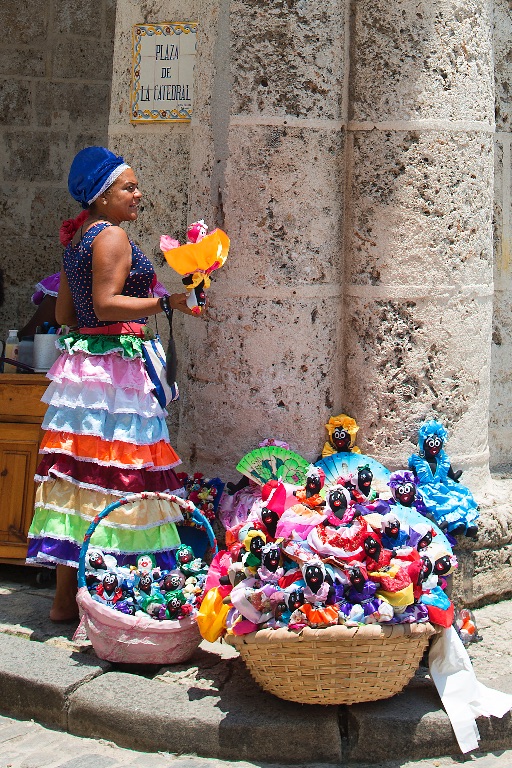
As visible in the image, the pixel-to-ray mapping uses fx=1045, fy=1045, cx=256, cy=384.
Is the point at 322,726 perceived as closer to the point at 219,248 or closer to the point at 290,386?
the point at 290,386

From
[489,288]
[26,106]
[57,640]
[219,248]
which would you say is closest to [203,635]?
[57,640]

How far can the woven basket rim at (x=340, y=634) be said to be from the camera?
3.23 m

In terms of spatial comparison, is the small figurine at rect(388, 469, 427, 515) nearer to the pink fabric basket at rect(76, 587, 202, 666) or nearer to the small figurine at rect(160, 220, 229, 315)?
the pink fabric basket at rect(76, 587, 202, 666)

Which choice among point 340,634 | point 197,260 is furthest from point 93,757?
point 197,260

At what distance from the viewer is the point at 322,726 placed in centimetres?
337

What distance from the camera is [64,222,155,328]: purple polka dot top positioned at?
4.02 m

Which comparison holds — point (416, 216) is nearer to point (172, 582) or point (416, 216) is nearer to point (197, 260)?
point (197, 260)

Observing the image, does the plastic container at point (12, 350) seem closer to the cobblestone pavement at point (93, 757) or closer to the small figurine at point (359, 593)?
the cobblestone pavement at point (93, 757)

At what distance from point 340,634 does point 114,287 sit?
1553 mm

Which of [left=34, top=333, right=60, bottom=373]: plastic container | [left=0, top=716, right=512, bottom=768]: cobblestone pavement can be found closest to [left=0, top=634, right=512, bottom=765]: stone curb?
[left=0, top=716, right=512, bottom=768]: cobblestone pavement

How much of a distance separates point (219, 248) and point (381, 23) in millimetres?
1235

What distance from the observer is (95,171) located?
159 inches

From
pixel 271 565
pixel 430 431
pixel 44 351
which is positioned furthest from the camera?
pixel 44 351

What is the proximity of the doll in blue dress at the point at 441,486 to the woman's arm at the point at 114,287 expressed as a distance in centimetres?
110
